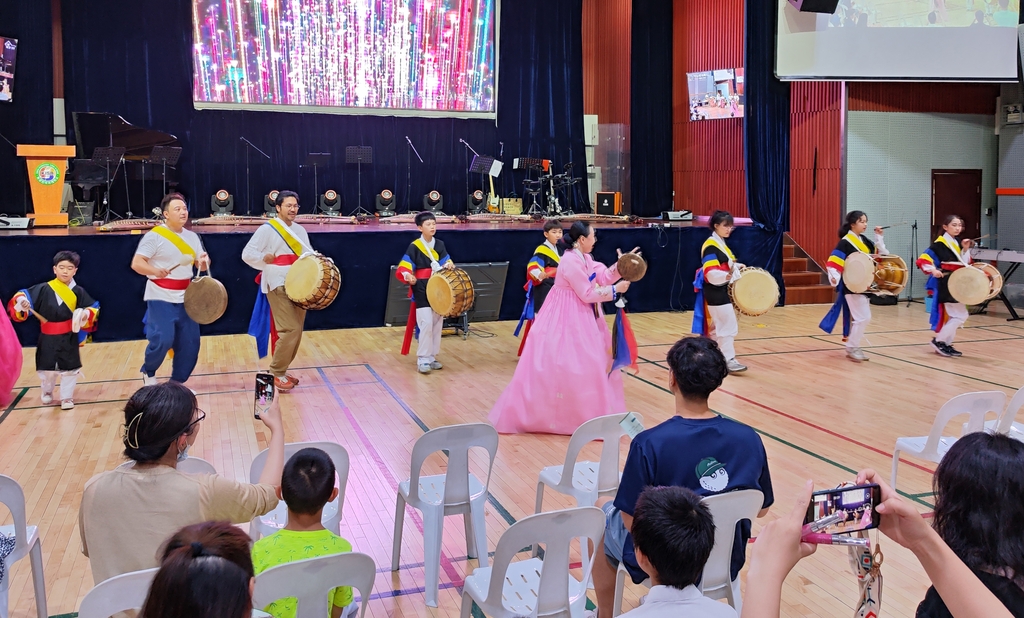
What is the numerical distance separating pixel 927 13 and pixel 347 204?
9.59 m

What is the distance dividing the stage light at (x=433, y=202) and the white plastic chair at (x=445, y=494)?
1137 cm

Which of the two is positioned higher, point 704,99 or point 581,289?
point 704,99

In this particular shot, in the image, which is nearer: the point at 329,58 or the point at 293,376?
the point at 293,376

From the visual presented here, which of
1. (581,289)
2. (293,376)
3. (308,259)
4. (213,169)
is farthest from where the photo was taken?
(213,169)

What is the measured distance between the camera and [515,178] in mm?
→ 16594

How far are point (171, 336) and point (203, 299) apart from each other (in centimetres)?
40

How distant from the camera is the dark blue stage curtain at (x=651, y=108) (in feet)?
52.0

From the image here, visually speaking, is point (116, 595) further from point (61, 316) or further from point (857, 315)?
point (857, 315)

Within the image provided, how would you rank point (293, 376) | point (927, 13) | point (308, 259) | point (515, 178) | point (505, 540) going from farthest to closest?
point (515, 178)
point (927, 13)
point (293, 376)
point (308, 259)
point (505, 540)

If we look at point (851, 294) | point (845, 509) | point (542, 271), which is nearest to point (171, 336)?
point (542, 271)

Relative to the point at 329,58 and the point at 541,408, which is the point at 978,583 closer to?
the point at 541,408

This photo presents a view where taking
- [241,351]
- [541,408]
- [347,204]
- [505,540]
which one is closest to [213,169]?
[347,204]

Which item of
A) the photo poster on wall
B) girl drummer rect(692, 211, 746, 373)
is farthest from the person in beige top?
the photo poster on wall

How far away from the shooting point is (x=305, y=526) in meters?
2.68
